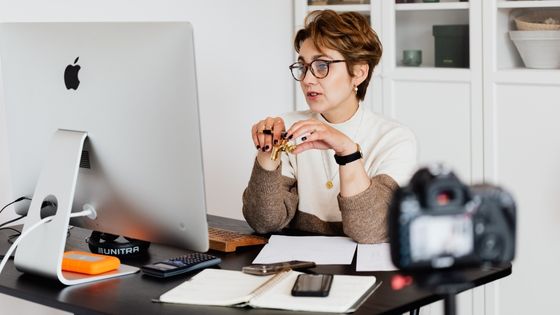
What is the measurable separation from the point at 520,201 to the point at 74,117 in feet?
6.15

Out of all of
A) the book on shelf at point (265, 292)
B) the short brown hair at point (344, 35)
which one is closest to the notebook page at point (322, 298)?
the book on shelf at point (265, 292)

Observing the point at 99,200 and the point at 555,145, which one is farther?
the point at 555,145

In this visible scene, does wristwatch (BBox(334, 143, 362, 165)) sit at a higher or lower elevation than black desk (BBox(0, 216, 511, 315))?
higher

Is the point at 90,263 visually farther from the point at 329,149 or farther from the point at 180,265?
the point at 329,149

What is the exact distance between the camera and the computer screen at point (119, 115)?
1.79 metres

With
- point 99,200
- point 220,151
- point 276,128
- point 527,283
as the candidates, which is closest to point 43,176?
point 99,200

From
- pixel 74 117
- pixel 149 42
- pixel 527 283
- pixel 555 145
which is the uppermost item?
pixel 149 42

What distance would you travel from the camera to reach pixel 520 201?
10.9 feet

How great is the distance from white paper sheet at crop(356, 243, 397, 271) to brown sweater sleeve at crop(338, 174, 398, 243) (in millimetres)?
28

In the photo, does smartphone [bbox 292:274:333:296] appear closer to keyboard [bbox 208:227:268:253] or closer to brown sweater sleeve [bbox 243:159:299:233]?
keyboard [bbox 208:227:268:253]

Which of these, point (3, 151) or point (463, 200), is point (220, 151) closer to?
point (3, 151)

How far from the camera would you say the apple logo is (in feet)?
6.43

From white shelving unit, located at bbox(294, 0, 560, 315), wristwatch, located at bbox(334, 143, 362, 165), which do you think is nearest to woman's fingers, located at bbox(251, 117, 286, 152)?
wristwatch, located at bbox(334, 143, 362, 165)

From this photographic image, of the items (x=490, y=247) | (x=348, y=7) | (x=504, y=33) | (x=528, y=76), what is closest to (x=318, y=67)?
(x=528, y=76)
